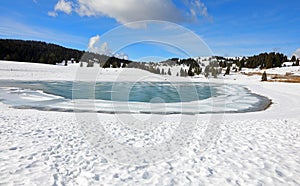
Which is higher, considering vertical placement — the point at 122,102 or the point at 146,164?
the point at 146,164

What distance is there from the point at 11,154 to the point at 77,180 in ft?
6.81

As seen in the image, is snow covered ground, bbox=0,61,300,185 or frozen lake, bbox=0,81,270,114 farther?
frozen lake, bbox=0,81,270,114

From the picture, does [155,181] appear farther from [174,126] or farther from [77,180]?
[174,126]

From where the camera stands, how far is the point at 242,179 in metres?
4.12

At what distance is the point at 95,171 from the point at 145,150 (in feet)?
5.63

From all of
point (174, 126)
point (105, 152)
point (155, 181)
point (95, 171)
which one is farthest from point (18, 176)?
point (174, 126)

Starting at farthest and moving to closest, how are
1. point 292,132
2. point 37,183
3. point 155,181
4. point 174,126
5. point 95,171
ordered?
point 174,126 < point 292,132 < point 95,171 < point 155,181 < point 37,183

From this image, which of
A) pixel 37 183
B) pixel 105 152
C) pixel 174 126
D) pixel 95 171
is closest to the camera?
pixel 37 183

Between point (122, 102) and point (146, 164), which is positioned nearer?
point (146, 164)

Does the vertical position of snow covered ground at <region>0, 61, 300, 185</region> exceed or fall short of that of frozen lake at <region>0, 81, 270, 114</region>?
it exceeds it

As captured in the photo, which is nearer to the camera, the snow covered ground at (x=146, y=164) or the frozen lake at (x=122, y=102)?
the snow covered ground at (x=146, y=164)

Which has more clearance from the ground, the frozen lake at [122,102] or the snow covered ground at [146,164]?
the snow covered ground at [146,164]

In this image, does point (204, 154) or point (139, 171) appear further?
point (204, 154)

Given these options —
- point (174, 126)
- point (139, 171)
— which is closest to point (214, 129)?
point (174, 126)
